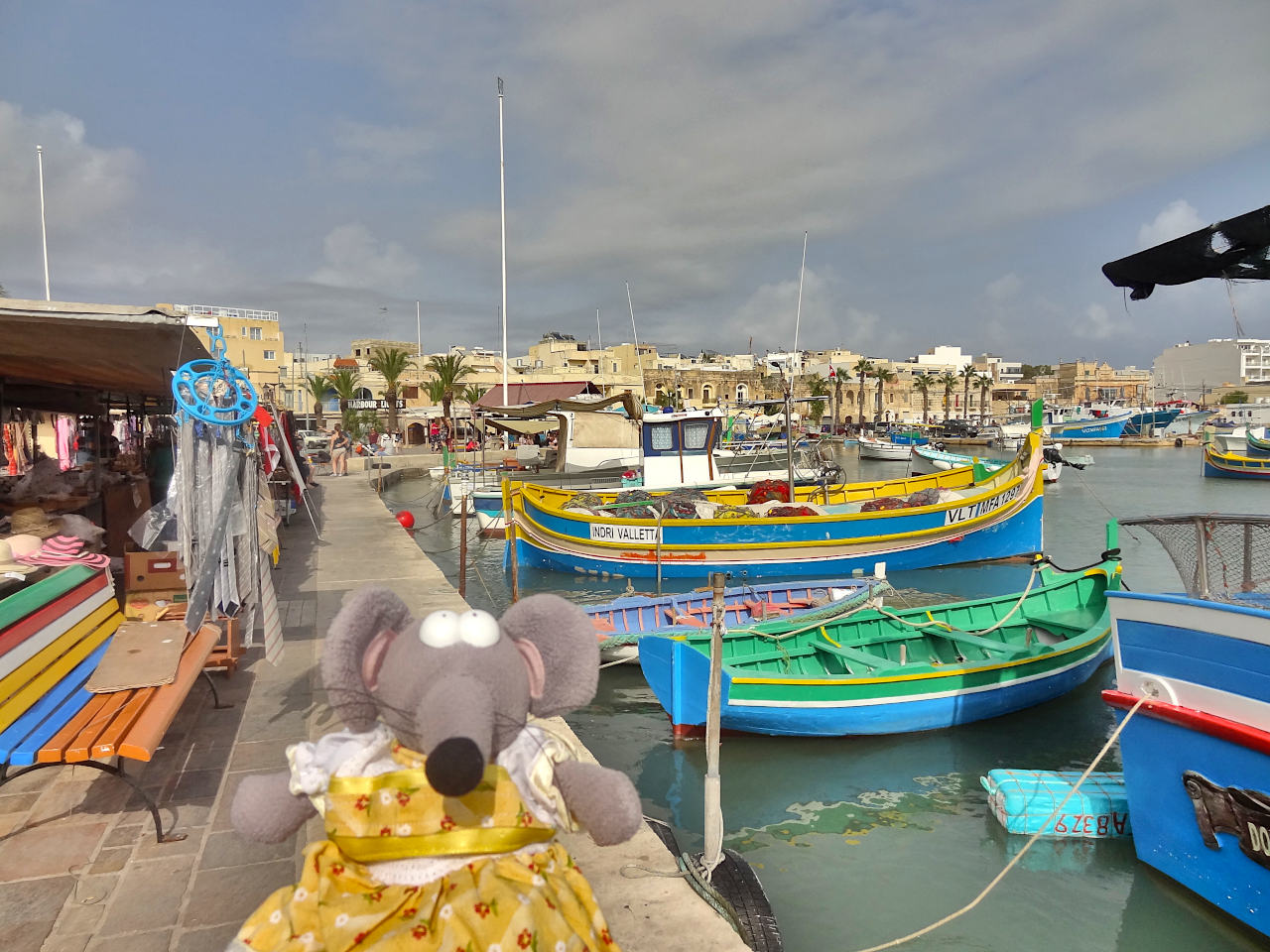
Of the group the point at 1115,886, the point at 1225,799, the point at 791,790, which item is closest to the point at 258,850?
the point at 791,790

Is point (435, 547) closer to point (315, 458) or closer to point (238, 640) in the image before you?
point (315, 458)

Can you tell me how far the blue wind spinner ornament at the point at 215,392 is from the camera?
4746 millimetres

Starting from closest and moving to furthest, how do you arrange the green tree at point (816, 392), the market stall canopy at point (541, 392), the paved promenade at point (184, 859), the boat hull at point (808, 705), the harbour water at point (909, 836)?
1. the paved promenade at point (184, 859)
2. the harbour water at point (909, 836)
3. the boat hull at point (808, 705)
4. the market stall canopy at point (541, 392)
5. the green tree at point (816, 392)

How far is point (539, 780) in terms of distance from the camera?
226 centimetres

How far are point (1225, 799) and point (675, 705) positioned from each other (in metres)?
4.37

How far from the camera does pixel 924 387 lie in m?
89.9

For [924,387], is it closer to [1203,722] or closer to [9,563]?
[1203,722]

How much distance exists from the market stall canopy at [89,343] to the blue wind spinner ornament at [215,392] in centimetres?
24

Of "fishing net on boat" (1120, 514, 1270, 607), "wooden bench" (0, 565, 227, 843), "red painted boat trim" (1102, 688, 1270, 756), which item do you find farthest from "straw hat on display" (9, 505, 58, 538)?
"fishing net on boat" (1120, 514, 1270, 607)

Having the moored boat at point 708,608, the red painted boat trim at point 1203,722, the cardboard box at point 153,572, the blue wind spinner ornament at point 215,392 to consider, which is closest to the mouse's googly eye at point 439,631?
the blue wind spinner ornament at point 215,392

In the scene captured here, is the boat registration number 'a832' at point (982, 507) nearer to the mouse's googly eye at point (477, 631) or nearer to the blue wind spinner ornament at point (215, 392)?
the blue wind spinner ornament at point (215, 392)

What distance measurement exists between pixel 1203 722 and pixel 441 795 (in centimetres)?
474

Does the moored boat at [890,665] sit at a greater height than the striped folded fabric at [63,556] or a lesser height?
lesser

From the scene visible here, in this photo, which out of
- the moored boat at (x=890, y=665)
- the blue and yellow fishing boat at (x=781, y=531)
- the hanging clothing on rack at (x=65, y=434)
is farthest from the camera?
the blue and yellow fishing boat at (x=781, y=531)
